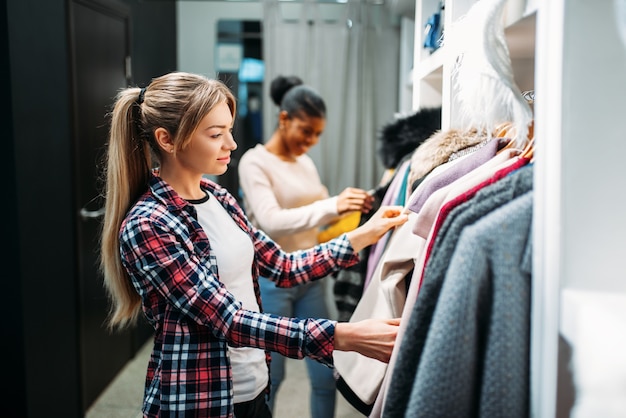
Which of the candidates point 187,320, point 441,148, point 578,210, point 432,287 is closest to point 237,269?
point 187,320

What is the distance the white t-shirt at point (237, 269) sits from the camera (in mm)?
1226

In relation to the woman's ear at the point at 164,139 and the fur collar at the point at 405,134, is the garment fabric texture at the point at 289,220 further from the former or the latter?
the woman's ear at the point at 164,139

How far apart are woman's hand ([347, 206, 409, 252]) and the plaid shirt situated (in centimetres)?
35

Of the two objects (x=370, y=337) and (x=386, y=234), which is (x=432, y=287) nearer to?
(x=370, y=337)

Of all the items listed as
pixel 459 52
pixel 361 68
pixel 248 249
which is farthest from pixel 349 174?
pixel 459 52

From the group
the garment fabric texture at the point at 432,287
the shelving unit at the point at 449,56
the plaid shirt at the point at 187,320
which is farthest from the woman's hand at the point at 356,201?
the garment fabric texture at the point at 432,287

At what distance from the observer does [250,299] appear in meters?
1.28

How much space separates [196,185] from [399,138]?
0.61m

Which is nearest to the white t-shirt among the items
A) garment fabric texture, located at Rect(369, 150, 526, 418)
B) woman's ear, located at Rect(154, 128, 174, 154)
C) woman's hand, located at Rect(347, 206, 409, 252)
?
woman's ear, located at Rect(154, 128, 174, 154)

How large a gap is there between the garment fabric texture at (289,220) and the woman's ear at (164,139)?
709mm

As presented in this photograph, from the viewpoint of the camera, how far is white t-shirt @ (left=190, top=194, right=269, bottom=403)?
48.3 inches

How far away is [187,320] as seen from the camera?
1.13 m

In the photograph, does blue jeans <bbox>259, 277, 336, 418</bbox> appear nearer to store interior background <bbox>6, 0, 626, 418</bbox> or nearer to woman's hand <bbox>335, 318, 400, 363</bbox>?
store interior background <bbox>6, 0, 626, 418</bbox>

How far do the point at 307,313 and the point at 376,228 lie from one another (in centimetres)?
78
